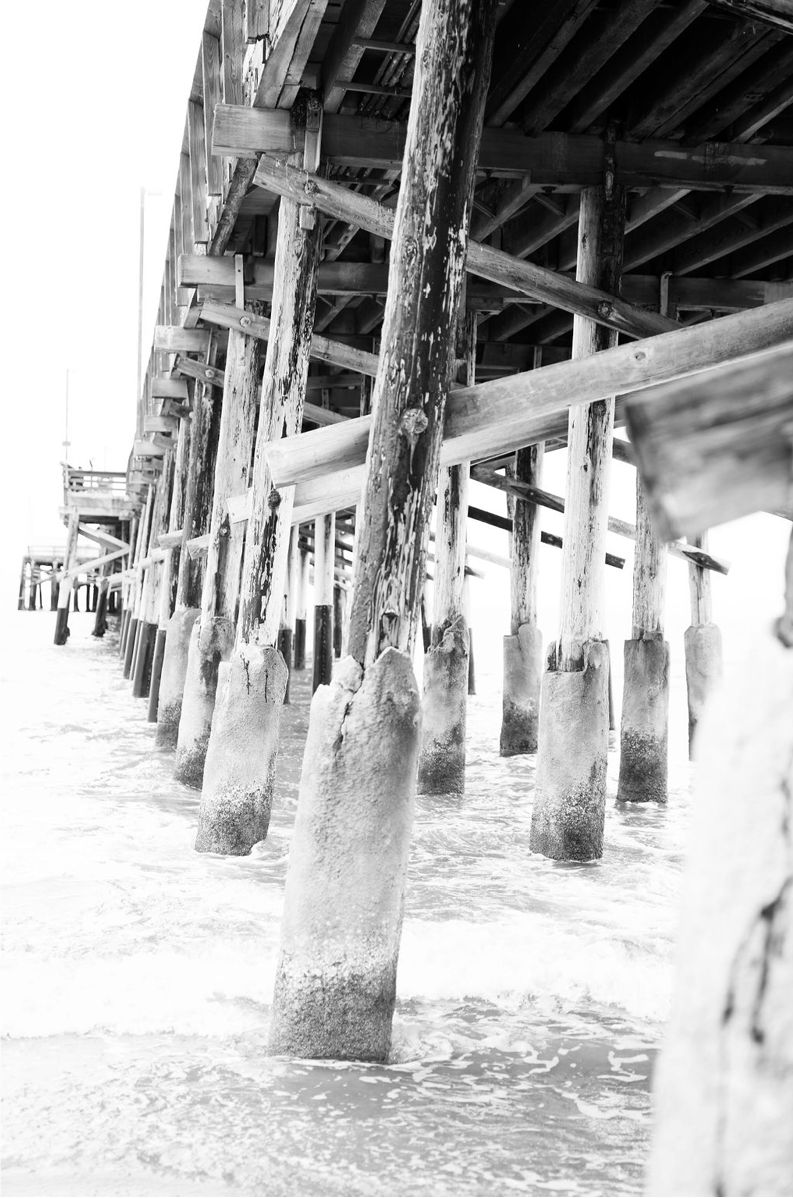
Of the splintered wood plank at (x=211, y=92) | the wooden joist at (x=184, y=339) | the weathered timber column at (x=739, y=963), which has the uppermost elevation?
the splintered wood plank at (x=211, y=92)

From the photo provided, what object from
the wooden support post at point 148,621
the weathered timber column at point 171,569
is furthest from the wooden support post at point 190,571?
the wooden support post at point 148,621

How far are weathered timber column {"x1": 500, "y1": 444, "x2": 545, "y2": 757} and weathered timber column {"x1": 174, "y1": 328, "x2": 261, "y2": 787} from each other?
262cm

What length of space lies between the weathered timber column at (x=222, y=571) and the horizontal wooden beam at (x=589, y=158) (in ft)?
6.74

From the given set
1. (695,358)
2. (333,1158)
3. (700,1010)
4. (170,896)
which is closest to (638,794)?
(170,896)

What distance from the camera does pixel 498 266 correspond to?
5.34 m

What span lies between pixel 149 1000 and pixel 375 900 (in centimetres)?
102

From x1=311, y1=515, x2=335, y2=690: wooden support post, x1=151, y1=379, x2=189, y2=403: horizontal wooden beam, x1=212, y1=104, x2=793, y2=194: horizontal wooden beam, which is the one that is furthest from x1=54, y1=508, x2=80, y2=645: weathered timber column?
x1=212, y1=104, x2=793, y2=194: horizontal wooden beam

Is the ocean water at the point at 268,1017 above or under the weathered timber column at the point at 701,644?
under

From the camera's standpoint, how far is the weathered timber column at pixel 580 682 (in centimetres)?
559

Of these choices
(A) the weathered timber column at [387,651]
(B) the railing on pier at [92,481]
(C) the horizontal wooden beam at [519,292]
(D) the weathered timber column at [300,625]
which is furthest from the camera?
(B) the railing on pier at [92,481]

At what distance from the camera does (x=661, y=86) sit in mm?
5578

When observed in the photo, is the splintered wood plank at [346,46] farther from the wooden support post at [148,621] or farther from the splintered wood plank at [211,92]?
the wooden support post at [148,621]

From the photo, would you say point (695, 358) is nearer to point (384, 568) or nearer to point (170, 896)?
point (384, 568)

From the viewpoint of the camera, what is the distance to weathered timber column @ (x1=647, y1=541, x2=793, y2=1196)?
1.09 meters
